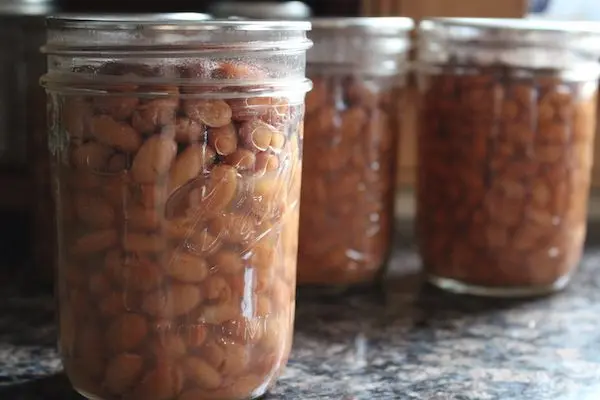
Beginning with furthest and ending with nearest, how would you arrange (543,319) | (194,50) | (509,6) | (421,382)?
1. (509,6)
2. (543,319)
3. (421,382)
4. (194,50)

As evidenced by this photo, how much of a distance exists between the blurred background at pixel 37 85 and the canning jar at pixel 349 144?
0.12 m

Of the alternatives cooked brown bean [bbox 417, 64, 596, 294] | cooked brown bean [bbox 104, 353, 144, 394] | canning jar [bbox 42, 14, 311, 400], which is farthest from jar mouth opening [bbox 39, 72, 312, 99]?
cooked brown bean [bbox 417, 64, 596, 294]

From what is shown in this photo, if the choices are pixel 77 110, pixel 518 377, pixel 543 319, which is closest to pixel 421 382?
pixel 518 377

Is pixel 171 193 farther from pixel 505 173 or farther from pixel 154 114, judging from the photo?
pixel 505 173

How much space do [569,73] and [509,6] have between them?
208 mm

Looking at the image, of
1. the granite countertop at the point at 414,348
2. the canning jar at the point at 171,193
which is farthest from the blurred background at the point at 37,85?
the canning jar at the point at 171,193

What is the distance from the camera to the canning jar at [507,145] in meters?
0.80

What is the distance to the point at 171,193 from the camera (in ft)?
1.77

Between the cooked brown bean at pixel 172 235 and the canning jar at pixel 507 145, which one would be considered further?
the canning jar at pixel 507 145

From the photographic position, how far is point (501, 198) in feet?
2.67

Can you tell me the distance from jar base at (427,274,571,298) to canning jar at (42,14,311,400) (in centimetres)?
32

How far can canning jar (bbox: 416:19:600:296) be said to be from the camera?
0.80 meters

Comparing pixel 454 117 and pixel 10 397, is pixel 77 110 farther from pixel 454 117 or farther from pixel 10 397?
pixel 454 117

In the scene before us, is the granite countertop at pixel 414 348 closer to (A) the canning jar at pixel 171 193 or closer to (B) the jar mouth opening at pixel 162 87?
(A) the canning jar at pixel 171 193
